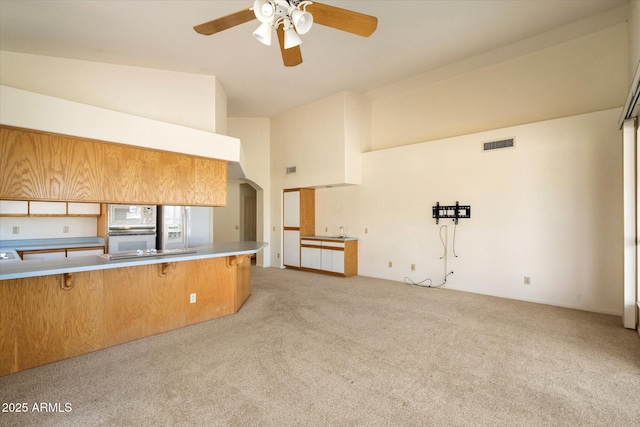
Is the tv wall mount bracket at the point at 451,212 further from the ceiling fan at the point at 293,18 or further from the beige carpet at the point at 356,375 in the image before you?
the ceiling fan at the point at 293,18

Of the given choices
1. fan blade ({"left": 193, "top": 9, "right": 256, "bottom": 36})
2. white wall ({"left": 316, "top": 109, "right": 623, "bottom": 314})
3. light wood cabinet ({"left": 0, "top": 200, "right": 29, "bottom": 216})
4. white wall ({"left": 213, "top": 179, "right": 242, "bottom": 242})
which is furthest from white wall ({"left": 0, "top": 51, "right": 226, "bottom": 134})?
white wall ({"left": 213, "top": 179, "right": 242, "bottom": 242})

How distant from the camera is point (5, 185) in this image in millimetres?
2709

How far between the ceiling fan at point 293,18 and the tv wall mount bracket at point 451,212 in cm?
372

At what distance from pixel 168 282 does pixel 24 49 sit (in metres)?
3.20

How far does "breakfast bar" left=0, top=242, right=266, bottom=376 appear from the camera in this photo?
251 centimetres

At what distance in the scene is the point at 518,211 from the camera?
4625 millimetres

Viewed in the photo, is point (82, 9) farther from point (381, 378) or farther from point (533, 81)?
point (533, 81)

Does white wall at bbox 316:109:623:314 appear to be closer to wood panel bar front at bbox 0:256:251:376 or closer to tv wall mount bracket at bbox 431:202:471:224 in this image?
tv wall mount bracket at bbox 431:202:471:224

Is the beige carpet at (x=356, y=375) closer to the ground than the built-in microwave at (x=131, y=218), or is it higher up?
closer to the ground

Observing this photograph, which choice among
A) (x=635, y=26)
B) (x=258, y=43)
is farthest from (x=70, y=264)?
(x=635, y=26)

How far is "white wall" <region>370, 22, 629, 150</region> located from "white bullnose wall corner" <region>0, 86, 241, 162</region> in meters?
3.95

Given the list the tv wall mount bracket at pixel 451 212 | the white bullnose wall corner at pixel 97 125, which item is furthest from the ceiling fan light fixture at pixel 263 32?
the tv wall mount bracket at pixel 451 212

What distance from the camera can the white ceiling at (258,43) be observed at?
10.3 feet

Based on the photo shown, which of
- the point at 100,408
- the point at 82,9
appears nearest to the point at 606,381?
the point at 100,408
